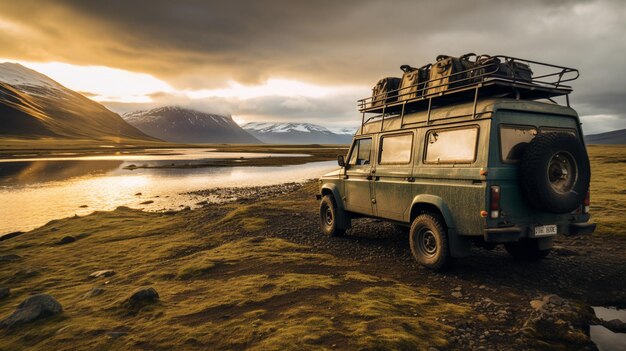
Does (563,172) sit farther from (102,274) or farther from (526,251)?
(102,274)

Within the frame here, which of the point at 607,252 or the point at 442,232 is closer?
the point at 442,232

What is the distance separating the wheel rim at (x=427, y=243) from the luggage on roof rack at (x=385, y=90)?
374 centimetres

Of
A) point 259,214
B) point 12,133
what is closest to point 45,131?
point 12,133

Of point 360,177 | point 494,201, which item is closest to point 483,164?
point 494,201

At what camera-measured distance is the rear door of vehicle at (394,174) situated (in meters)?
8.50

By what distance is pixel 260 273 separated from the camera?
7.99 meters

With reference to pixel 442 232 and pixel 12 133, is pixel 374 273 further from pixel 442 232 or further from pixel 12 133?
pixel 12 133

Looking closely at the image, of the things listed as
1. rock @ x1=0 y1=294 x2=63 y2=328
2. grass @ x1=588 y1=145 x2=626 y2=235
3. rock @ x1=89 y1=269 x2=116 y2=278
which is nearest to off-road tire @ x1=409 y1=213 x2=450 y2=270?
rock @ x1=0 y1=294 x2=63 y2=328

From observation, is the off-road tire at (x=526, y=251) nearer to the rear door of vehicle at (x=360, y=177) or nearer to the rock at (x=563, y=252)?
the rock at (x=563, y=252)

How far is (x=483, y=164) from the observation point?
6.66 m

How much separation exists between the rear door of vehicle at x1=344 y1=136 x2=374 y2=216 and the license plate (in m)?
3.89

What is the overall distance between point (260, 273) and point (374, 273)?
8.25ft

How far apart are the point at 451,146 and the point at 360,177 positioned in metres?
3.19

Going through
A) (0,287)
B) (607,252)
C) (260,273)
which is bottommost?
(0,287)
